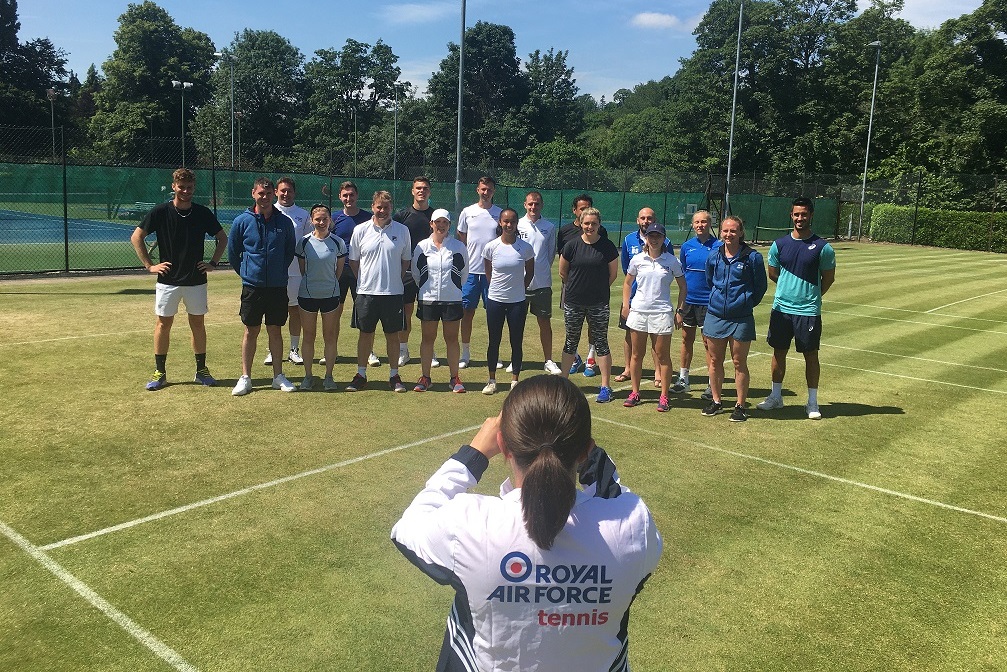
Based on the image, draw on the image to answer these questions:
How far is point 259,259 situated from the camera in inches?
331

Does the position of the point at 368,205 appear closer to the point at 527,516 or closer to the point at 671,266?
the point at 671,266

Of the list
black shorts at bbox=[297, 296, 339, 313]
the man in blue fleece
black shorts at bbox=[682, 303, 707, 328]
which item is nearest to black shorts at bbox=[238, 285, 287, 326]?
the man in blue fleece

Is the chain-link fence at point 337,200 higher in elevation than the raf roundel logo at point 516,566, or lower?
higher

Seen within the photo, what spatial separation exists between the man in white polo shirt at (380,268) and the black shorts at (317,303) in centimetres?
30

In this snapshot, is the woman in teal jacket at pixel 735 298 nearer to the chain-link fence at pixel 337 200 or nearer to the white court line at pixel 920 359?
the white court line at pixel 920 359

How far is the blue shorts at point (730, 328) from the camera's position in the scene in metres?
7.93

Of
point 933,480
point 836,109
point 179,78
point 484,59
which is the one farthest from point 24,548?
point 484,59

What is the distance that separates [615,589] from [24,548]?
437 centimetres

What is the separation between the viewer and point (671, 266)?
8516 mm

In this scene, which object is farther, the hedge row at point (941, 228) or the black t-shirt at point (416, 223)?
the hedge row at point (941, 228)

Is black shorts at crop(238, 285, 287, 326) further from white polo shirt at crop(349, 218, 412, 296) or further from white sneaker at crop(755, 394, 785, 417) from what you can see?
white sneaker at crop(755, 394, 785, 417)

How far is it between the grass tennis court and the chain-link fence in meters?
11.4

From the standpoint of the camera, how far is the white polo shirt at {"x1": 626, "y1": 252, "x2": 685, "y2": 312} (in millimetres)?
8492

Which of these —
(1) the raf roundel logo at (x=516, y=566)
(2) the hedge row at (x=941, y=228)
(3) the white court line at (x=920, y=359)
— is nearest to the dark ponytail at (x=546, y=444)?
(1) the raf roundel logo at (x=516, y=566)
